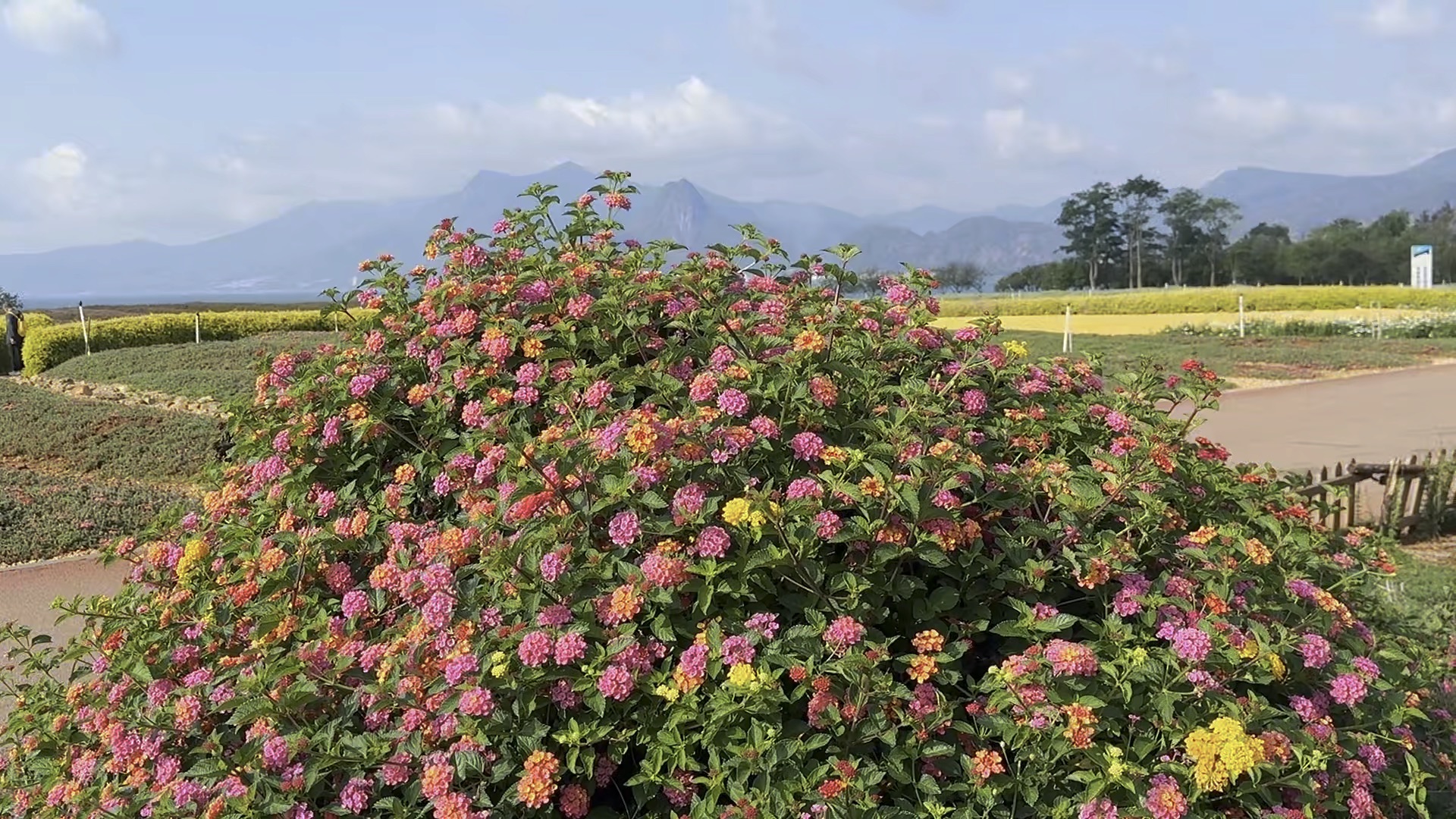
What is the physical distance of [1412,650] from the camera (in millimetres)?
2516

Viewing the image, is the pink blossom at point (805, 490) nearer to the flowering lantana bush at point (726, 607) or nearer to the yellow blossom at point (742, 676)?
the flowering lantana bush at point (726, 607)

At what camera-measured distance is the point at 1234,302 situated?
4331 cm

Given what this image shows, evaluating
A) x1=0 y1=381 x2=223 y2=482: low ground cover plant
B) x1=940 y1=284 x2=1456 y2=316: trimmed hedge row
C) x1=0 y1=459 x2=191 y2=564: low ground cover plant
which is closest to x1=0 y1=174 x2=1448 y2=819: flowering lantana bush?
x1=0 y1=459 x2=191 y2=564: low ground cover plant

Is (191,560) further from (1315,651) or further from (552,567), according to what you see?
(1315,651)

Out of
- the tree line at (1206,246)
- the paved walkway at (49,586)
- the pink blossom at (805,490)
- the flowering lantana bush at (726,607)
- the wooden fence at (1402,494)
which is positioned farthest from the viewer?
the tree line at (1206,246)

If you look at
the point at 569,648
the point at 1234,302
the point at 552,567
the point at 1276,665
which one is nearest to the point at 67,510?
the point at 552,567

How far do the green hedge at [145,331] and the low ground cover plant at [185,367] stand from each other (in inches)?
22.6

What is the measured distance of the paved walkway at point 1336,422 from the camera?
10016mm

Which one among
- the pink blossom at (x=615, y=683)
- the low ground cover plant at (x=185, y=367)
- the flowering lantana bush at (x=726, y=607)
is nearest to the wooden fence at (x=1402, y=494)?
the flowering lantana bush at (x=726, y=607)

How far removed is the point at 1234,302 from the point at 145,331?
1608 inches

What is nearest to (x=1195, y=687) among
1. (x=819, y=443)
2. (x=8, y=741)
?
(x=819, y=443)

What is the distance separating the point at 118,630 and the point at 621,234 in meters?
1.70

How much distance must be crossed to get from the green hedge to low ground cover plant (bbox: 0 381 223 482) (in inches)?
264

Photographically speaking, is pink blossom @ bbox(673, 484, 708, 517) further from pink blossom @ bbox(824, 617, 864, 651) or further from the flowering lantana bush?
pink blossom @ bbox(824, 617, 864, 651)
